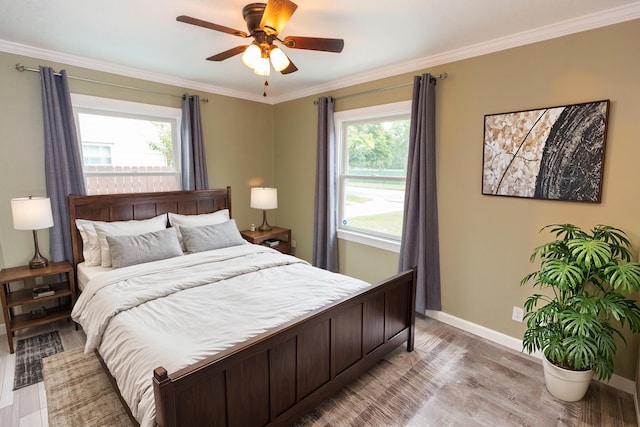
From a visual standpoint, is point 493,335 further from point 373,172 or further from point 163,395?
point 163,395

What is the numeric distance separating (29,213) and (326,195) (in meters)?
2.85

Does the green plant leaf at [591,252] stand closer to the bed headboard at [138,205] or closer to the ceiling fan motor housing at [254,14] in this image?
the ceiling fan motor housing at [254,14]

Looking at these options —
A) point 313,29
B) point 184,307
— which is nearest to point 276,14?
point 313,29

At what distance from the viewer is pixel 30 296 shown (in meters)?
2.72

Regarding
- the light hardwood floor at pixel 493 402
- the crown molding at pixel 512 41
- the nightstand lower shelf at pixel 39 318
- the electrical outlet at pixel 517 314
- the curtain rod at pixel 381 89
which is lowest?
the light hardwood floor at pixel 493 402

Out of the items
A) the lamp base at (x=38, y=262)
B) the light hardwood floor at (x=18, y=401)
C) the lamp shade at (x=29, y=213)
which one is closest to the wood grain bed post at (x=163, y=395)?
the light hardwood floor at (x=18, y=401)

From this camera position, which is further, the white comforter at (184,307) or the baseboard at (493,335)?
the baseboard at (493,335)

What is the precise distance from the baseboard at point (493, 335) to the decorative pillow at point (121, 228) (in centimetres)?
297

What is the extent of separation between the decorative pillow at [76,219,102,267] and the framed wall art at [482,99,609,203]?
3.56 meters

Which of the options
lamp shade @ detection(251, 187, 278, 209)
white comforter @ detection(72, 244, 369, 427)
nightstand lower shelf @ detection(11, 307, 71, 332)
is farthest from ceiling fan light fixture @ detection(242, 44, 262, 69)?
nightstand lower shelf @ detection(11, 307, 71, 332)

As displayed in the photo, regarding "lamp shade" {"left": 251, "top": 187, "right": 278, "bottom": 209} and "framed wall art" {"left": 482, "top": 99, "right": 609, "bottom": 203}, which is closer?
"framed wall art" {"left": 482, "top": 99, "right": 609, "bottom": 203}

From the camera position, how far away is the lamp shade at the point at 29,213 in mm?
2596

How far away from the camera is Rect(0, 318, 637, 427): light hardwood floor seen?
195 centimetres

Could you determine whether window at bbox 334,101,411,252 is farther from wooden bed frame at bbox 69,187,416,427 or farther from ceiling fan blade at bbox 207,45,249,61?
ceiling fan blade at bbox 207,45,249,61
